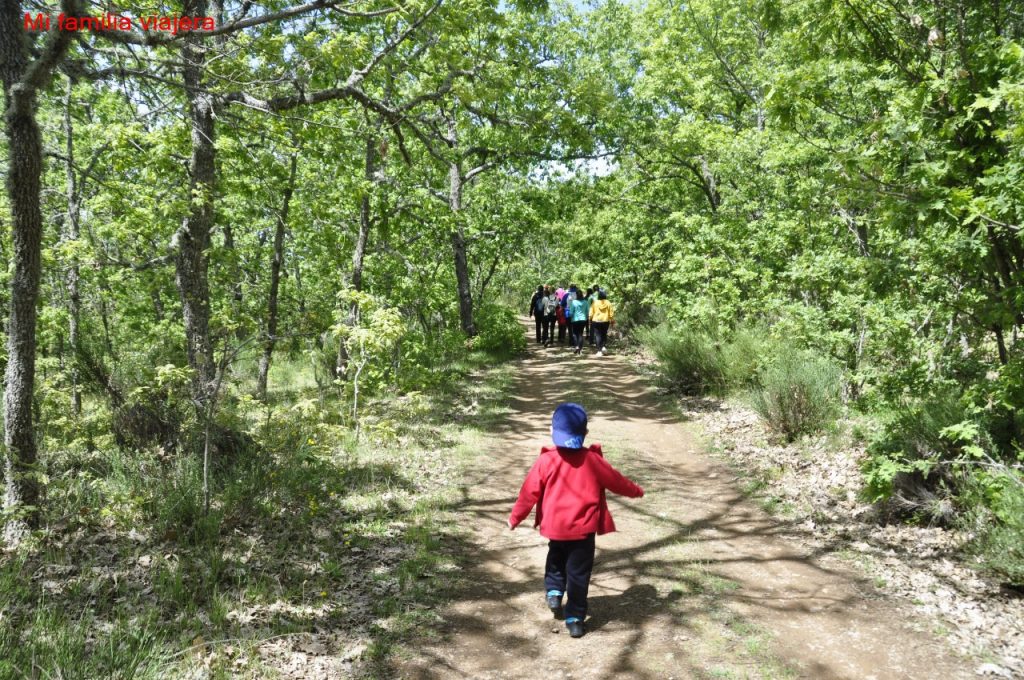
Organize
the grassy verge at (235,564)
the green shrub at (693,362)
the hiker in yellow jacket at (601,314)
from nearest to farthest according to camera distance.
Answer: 1. the grassy verge at (235,564)
2. the green shrub at (693,362)
3. the hiker in yellow jacket at (601,314)

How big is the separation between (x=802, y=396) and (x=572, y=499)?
18.3ft

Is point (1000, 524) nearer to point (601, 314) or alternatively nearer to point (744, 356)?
point (744, 356)

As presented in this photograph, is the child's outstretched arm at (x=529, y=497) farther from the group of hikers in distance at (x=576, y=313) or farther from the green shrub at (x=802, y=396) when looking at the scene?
the group of hikers in distance at (x=576, y=313)

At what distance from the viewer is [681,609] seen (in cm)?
483

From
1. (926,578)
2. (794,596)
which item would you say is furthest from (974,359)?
(794,596)

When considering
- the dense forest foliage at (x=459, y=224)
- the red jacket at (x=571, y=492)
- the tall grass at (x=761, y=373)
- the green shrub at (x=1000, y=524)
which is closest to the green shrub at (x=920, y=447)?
the dense forest foliage at (x=459, y=224)

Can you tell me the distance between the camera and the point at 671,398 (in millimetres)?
12875

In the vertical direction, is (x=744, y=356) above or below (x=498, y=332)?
below

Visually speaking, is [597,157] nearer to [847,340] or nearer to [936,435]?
[847,340]

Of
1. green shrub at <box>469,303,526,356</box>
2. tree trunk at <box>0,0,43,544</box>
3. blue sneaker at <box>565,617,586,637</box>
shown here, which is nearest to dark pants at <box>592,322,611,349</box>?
green shrub at <box>469,303,526,356</box>

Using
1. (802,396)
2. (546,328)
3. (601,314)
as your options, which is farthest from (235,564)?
(546,328)

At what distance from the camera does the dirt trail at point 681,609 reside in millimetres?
4094

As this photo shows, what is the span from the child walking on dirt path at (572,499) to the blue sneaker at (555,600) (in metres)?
0.12

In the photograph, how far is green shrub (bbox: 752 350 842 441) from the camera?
28.3ft
